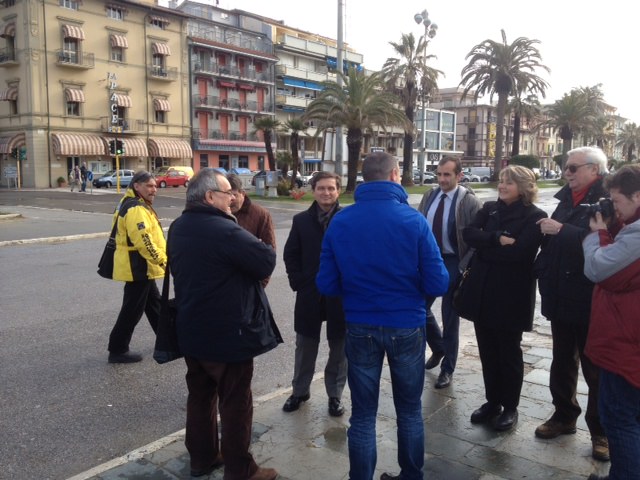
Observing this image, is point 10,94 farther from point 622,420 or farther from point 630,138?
point 630,138

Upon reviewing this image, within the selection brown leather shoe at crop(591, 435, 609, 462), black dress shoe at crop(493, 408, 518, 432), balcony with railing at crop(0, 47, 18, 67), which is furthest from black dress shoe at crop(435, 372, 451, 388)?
balcony with railing at crop(0, 47, 18, 67)

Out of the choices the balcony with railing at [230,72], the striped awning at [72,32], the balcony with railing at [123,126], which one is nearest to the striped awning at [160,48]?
the balcony with railing at [230,72]

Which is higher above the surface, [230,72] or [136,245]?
[230,72]

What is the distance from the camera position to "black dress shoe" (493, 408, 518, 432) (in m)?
3.91

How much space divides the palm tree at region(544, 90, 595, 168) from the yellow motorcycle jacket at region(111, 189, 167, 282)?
50.5 metres

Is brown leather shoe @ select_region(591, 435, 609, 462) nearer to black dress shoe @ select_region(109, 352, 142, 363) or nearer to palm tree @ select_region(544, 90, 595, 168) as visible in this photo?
black dress shoe @ select_region(109, 352, 142, 363)

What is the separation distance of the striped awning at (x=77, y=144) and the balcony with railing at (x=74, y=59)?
515cm

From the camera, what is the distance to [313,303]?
13.7 feet

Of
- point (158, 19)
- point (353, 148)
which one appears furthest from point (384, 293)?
point (158, 19)

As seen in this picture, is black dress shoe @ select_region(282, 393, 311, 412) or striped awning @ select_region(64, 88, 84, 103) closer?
black dress shoe @ select_region(282, 393, 311, 412)

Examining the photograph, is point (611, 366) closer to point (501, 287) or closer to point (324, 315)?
point (501, 287)

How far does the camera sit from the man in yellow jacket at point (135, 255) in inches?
204

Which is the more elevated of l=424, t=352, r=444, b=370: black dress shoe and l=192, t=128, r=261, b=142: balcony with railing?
l=192, t=128, r=261, b=142: balcony with railing

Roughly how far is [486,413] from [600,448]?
746 mm
